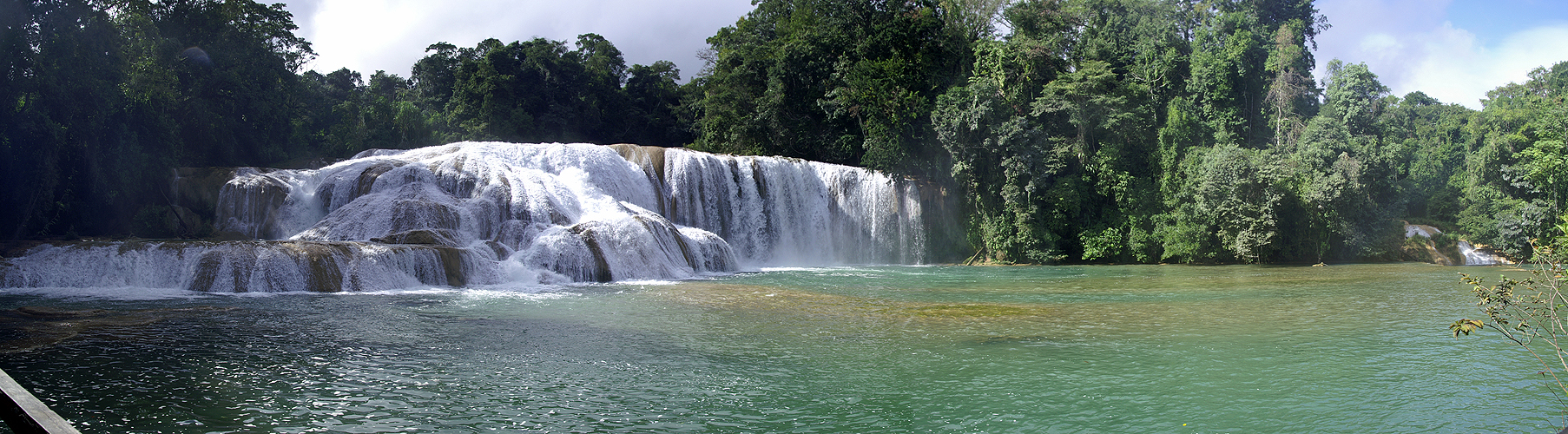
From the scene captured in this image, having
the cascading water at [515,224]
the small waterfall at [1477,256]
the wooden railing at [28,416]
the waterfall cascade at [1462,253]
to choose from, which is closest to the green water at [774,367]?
the cascading water at [515,224]

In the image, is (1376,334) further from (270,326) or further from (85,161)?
(85,161)

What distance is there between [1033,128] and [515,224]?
16.8 metres

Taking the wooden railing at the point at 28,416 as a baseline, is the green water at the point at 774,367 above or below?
below

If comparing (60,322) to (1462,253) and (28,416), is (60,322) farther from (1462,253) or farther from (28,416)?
(1462,253)

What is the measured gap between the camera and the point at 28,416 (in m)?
2.60

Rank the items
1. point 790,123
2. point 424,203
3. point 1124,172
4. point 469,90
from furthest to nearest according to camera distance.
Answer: point 469,90, point 790,123, point 1124,172, point 424,203

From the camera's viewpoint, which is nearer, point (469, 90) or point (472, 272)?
point (472, 272)

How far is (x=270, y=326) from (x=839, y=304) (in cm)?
808

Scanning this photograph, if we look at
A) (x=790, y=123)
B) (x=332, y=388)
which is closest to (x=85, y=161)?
(x=332, y=388)

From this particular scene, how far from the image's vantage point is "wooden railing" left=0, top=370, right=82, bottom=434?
2.58 metres

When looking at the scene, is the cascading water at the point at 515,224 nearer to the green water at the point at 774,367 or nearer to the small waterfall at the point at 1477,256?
the green water at the point at 774,367

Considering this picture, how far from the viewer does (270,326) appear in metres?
10.7

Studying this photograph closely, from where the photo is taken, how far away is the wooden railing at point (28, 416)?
2.58 m

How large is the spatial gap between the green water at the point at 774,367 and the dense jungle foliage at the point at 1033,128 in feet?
38.7
